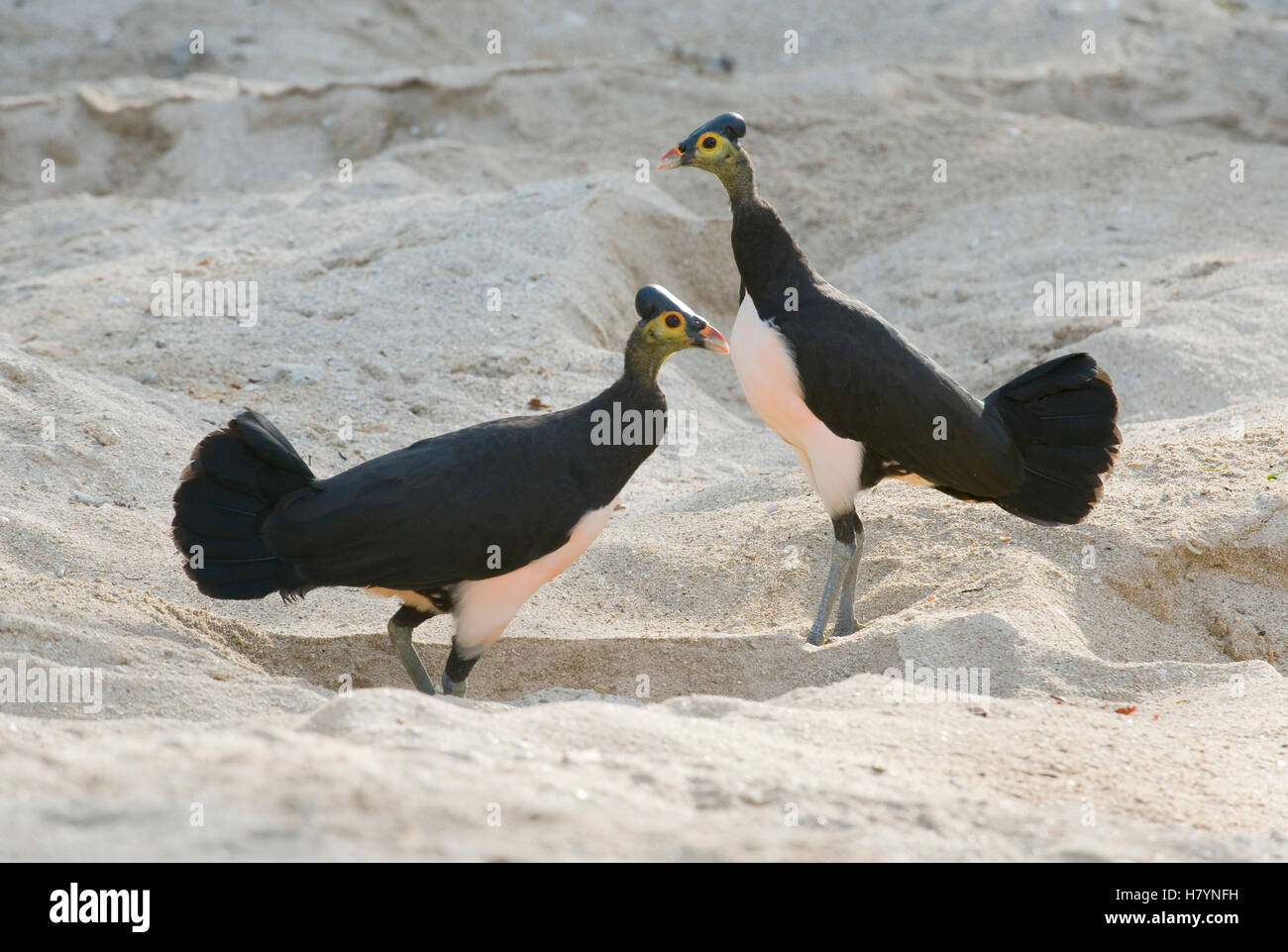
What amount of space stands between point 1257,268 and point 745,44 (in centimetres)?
695

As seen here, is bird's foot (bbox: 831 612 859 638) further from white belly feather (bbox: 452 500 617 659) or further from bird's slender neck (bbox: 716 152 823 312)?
bird's slender neck (bbox: 716 152 823 312)

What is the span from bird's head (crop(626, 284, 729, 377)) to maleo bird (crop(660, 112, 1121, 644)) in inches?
11.9

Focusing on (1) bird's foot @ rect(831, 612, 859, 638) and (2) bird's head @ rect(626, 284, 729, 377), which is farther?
(1) bird's foot @ rect(831, 612, 859, 638)

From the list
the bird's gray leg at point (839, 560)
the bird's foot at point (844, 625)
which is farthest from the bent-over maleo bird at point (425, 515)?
the bird's foot at point (844, 625)

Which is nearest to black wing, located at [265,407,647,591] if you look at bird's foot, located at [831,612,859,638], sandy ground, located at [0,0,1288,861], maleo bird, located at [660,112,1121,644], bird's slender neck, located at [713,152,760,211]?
sandy ground, located at [0,0,1288,861]

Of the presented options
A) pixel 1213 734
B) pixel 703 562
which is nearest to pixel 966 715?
pixel 1213 734

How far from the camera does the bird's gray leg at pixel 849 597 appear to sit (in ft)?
16.9

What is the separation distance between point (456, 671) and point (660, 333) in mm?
1384

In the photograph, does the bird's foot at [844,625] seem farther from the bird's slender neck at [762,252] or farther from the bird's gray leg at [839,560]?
the bird's slender neck at [762,252]

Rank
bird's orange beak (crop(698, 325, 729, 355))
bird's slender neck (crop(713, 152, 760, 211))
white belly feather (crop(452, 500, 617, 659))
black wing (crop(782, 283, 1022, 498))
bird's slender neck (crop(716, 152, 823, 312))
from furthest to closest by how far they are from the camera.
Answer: bird's slender neck (crop(713, 152, 760, 211))
bird's slender neck (crop(716, 152, 823, 312))
black wing (crop(782, 283, 1022, 498))
bird's orange beak (crop(698, 325, 729, 355))
white belly feather (crop(452, 500, 617, 659))

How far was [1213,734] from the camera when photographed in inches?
159

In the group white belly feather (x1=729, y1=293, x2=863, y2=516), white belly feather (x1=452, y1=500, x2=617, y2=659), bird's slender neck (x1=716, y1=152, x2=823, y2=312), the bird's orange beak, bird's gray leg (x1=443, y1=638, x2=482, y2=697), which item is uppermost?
bird's slender neck (x1=716, y1=152, x2=823, y2=312)

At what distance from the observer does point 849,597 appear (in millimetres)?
5172

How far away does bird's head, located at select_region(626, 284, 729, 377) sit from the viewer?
4766 mm
